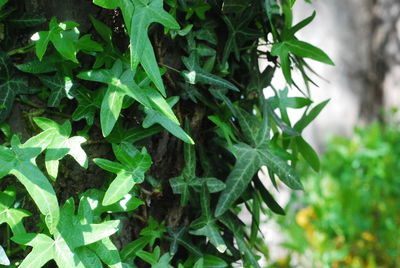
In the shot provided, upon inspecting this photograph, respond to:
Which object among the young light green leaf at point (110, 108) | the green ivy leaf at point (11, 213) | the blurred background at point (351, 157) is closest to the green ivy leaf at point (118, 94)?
the young light green leaf at point (110, 108)

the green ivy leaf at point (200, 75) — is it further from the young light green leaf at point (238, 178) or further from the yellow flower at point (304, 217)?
the yellow flower at point (304, 217)

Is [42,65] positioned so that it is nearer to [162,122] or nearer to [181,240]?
[162,122]

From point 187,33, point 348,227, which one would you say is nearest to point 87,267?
point 187,33

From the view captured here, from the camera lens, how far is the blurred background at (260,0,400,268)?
308 centimetres

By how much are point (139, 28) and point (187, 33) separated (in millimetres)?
220

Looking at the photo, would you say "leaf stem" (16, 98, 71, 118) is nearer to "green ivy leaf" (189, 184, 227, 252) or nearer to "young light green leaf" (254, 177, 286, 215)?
"green ivy leaf" (189, 184, 227, 252)

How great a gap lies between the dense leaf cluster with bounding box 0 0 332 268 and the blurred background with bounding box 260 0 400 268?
4.26 ft

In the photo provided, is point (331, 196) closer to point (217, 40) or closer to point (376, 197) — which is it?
point (376, 197)

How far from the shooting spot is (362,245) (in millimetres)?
3125

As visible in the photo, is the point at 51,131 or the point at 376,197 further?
the point at 376,197

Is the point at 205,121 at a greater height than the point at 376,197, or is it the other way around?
the point at 205,121

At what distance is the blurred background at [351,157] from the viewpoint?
308 cm

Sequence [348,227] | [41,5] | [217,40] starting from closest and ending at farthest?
1. [41,5]
2. [217,40]
3. [348,227]

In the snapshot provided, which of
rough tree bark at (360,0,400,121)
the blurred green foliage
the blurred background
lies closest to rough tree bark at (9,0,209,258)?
the blurred background
